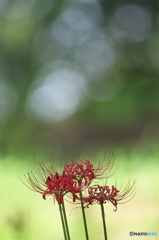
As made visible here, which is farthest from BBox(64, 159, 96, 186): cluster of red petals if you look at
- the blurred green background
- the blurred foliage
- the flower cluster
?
the blurred foliage

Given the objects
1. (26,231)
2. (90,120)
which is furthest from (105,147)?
(26,231)

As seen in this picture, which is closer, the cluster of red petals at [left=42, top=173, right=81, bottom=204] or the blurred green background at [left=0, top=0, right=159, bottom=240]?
the cluster of red petals at [left=42, top=173, right=81, bottom=204]

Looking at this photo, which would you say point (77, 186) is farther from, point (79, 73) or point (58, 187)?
point (79, 73)

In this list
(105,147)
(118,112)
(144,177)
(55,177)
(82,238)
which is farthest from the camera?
(118,112)

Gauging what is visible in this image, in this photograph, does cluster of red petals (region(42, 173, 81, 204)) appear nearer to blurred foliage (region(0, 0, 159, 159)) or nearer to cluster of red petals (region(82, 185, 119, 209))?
cluster of red petals (region(82, 185, 119, 209))

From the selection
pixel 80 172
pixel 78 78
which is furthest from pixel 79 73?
pixel 80 172

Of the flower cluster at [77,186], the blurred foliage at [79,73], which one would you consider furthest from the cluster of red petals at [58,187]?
the blurred foliage at [79,73]

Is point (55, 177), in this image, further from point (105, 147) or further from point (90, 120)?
point (90, 120)

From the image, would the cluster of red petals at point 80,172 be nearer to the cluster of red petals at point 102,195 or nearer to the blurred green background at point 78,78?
the cluster of red petals at point 102,195
